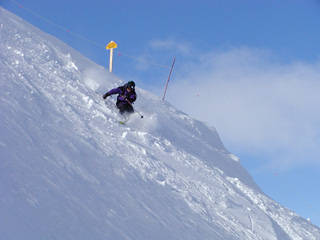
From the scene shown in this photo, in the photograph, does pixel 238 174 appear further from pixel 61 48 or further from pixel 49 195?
pixel 49 195

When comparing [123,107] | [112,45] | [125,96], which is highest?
[112,45]

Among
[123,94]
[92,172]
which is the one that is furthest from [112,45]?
[92,172]

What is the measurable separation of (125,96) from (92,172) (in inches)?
214

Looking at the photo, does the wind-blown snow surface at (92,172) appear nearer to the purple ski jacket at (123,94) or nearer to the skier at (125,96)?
the skier at (125,96)

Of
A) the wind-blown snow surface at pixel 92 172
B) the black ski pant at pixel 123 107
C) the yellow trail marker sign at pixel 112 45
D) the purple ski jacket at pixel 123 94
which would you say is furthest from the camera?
the yellow trail marker sign at pixel 112 45

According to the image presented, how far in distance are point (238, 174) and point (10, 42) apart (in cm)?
1032

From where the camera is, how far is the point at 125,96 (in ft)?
35.6

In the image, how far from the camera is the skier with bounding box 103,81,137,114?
1053 centimetres

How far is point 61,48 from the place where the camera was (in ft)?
40.9

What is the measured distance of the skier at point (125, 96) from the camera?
10531 millimetres

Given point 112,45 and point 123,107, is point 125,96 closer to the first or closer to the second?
point 123,107

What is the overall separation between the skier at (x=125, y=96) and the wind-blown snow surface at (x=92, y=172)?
1.36 ft

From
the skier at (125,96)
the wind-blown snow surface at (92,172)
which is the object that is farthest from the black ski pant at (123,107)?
the wind-blown snow surface at (92,172)

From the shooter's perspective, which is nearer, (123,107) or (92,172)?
(92,172)
